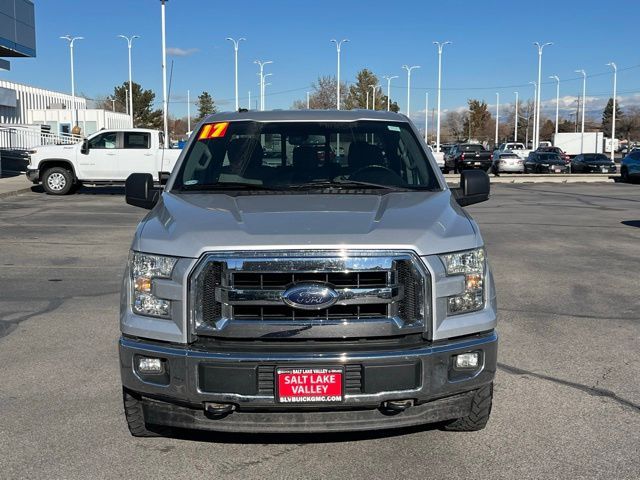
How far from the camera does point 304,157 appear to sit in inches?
196

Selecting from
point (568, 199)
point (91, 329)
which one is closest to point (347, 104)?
point (568, 199)

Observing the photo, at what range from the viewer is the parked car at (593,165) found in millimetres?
Answer: 40719

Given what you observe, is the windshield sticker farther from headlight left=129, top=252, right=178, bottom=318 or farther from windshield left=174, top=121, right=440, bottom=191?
headlight left=129, top=252, right=178, bottom=318

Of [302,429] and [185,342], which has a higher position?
[185,342]

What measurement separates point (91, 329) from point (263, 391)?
12.0ft

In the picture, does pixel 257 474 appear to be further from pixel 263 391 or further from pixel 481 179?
pixel 481 179

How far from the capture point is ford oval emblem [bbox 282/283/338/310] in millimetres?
3408

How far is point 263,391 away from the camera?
339 centimetres

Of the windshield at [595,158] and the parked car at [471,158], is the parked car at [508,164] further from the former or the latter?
the windshield at [595,158]

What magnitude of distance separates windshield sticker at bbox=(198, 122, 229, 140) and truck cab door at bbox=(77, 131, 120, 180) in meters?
17.5

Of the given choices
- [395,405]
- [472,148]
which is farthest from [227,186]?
[472,148]

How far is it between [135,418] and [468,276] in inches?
77.7

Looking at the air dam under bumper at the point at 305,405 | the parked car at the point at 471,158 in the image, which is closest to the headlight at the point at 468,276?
the air dam under bumper at the point at 305,405

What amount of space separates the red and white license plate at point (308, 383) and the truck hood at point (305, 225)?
589mm
